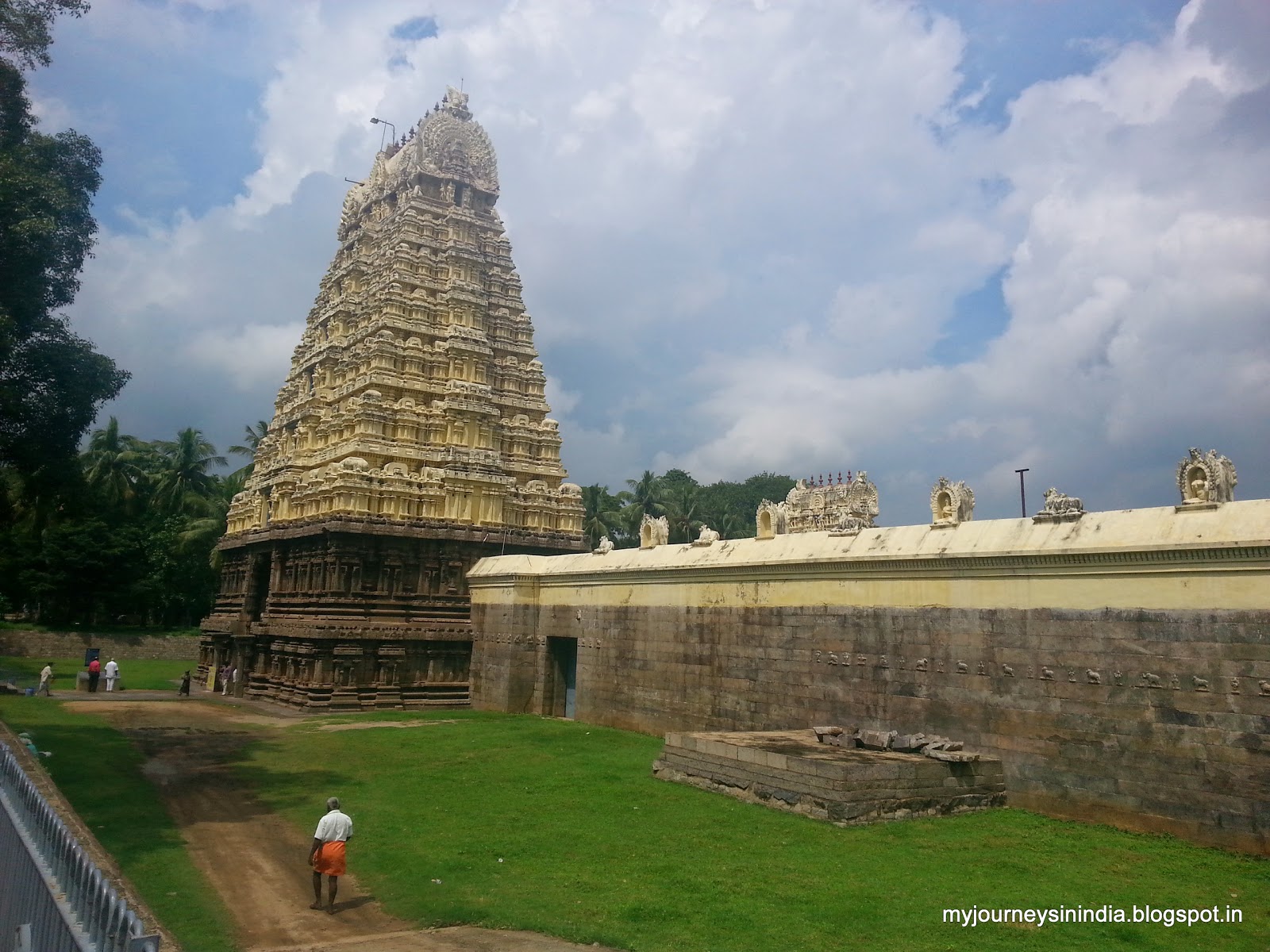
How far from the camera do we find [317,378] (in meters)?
35.4

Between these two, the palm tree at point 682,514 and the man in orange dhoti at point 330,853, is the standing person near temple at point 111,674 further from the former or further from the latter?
the palm tree at point 682,514

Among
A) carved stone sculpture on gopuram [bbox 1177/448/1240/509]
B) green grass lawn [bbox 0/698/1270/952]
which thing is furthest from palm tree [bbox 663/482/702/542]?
carved stone sculpture on gopuram [bbox 1177/448/1240/509]

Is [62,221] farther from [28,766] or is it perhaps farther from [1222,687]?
[1222,687]

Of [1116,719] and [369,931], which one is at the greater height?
[1116,719]

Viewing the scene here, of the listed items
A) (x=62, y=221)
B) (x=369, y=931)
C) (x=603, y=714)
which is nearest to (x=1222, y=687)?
(x=369, y=931)

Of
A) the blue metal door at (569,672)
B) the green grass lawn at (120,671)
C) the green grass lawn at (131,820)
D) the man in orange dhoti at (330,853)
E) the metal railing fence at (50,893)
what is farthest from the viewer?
the green grass lawn at (120,671)

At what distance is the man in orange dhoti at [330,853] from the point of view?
942 cm

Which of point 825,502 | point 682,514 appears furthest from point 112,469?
point 825,502

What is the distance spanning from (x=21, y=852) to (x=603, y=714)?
16854 millimetres

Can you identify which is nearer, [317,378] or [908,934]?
[908,934]

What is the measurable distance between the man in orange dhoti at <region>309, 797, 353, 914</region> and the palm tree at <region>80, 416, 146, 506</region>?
44.2 m

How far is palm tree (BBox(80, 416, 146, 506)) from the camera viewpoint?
1935 inches

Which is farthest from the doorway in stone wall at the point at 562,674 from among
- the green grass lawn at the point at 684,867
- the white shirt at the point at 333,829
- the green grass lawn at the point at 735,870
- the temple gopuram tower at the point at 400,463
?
the white shirt at the point at 333,829

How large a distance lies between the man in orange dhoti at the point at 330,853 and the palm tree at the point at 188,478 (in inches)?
1872
